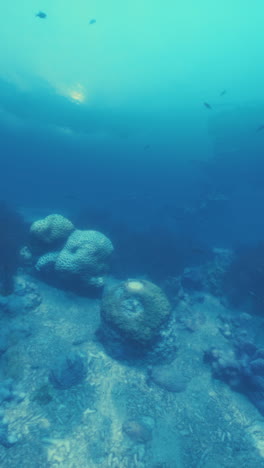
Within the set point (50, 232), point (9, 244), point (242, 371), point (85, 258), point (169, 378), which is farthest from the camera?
point (9, 244)

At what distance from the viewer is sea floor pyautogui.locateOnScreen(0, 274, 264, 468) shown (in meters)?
5.30

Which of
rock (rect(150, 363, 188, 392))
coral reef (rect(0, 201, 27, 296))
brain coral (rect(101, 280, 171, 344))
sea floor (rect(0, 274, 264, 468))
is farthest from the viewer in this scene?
coral reef (rect(0, 201, 27, 296))

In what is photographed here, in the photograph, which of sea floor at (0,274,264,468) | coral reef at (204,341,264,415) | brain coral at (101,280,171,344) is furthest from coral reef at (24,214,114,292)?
coral reef at (204,341,264,415)

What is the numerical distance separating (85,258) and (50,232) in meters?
1.90

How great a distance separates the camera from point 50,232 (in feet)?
33.3

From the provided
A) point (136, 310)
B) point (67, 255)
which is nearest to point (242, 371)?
point (136, 310)

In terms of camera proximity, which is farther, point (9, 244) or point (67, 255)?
point (9, 244)

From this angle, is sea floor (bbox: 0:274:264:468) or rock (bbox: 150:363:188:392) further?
rock (bbox: 150:363:188:392)

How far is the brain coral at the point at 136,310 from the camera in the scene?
721 cm

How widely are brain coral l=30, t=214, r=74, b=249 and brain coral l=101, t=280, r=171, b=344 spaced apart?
3.51 metres

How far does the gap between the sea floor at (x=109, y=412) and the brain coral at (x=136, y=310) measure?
0.96m

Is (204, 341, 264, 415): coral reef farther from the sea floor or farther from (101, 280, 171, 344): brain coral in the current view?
(101, 280, 171, 344): brain coral

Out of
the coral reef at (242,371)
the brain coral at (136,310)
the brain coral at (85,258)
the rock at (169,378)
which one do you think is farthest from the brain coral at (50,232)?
the coral reef at (242,371)

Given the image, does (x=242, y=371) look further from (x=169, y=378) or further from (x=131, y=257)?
(x=131, y=257)
